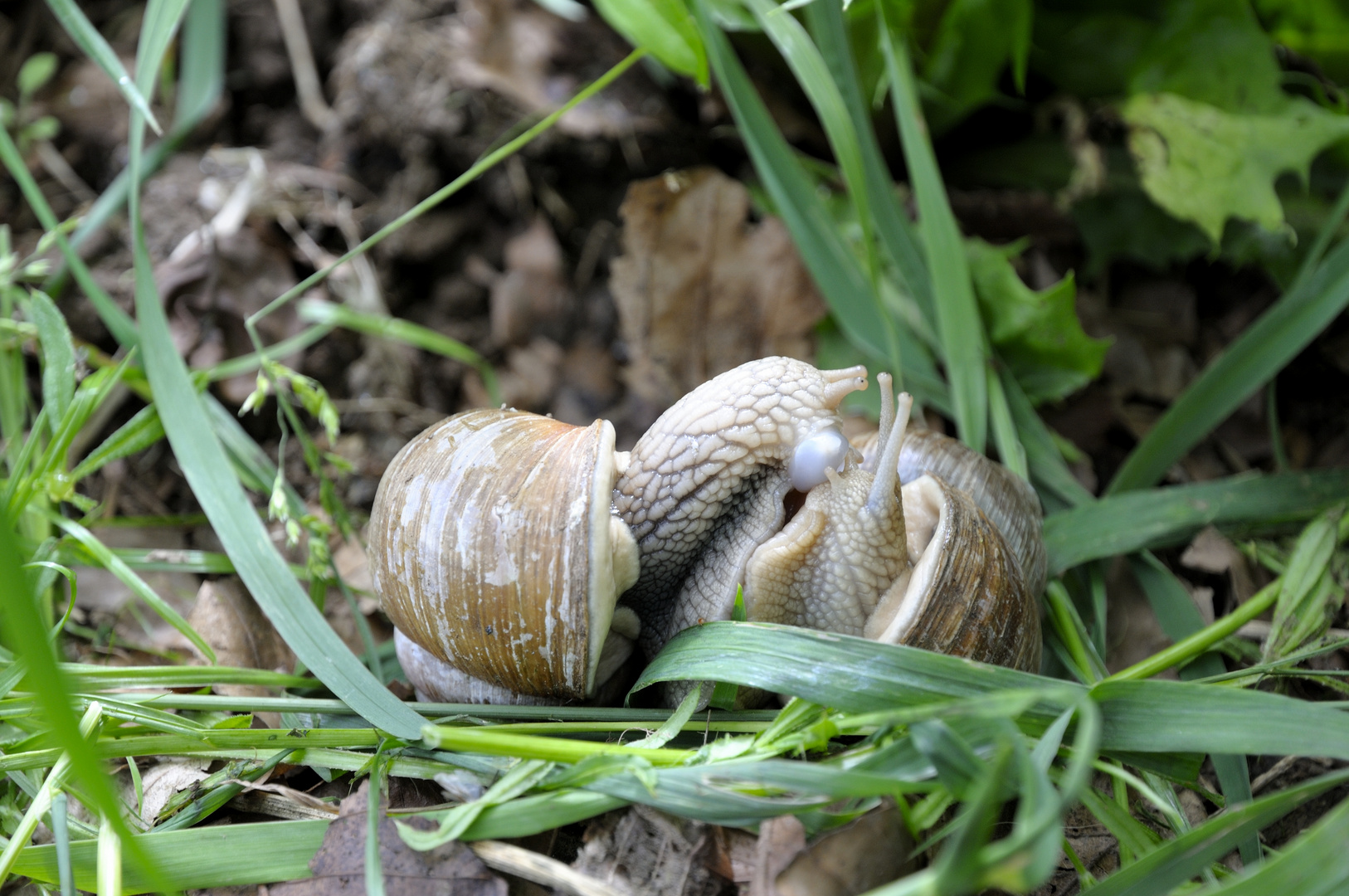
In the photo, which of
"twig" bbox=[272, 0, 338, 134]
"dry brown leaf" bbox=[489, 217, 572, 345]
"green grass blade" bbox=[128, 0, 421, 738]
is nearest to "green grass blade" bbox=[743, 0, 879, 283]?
"dry brown leaf" bbox=[489, 217, 572, 345]

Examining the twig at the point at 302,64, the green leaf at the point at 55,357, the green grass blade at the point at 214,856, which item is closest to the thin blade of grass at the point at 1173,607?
the green grass blade at the point at 214,856

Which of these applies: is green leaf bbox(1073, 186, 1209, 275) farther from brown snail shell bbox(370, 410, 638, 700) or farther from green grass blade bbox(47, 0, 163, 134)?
green grass blade bbox(47, 0, 163, 134)

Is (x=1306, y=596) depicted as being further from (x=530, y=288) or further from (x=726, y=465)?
(x=530, y=288)

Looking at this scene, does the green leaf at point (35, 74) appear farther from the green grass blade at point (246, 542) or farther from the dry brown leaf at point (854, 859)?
the dry brown leaf at point (854, 859)

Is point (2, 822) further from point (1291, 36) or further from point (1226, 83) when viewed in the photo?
point (1291, 36)

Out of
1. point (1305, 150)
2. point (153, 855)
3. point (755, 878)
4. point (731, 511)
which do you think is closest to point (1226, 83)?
point (1305, 150)
